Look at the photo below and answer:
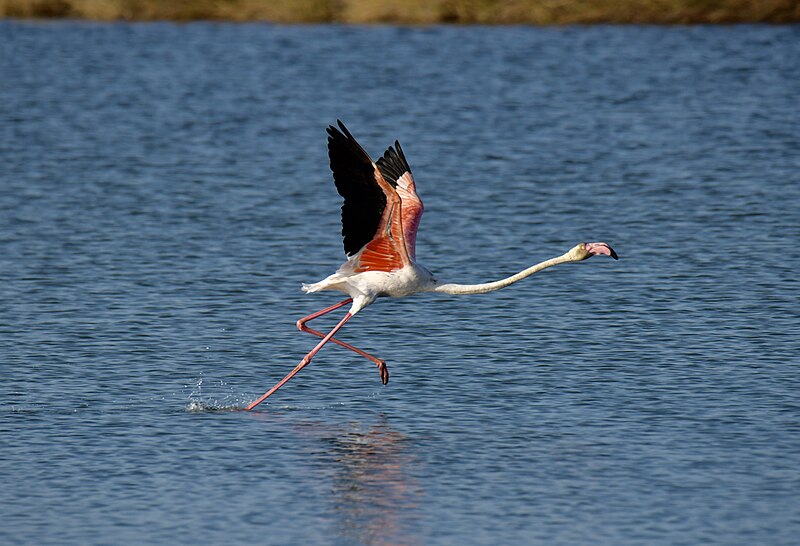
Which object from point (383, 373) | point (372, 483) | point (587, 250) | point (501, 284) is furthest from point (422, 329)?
point (372, 483)

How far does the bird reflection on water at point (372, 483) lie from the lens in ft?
31.9

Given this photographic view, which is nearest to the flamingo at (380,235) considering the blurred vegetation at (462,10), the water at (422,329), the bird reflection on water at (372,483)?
the water at (422,329)

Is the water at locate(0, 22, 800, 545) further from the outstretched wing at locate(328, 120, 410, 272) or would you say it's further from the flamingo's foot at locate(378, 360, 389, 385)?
the outstretched wing at locate(328, 120, 410, 272)

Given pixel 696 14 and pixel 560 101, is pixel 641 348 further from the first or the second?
pixel 696 14

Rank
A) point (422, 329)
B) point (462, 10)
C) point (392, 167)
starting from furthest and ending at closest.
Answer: point (462, 10)
point (422, 329)
point (392, 167)

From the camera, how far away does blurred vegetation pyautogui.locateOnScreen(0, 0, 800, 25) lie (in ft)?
134

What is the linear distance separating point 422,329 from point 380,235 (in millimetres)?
3129

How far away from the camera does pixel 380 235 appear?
12.3 m

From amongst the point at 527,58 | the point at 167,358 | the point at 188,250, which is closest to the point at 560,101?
the point at 527,58

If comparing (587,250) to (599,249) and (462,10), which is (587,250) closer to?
(599,249)

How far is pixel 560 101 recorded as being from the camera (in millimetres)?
32062

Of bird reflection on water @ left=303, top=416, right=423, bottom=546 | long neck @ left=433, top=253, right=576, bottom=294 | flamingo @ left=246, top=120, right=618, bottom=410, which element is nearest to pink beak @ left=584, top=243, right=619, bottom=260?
flamingo @ left=246, top=120, right=618, bottom=410

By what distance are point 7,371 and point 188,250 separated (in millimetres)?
5572

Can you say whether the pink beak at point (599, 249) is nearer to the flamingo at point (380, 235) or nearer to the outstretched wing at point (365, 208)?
the flamingo at point (380, 235)
